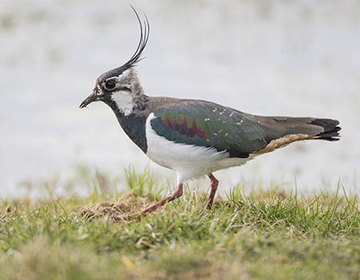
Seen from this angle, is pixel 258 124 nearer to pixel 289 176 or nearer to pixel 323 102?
pixel 289 176

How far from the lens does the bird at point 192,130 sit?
223 inches

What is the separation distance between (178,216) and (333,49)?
8.19 m

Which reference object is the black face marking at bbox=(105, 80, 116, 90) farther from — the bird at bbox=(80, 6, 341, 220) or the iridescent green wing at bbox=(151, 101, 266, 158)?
the iridescent green wing at bbox=(151, 101, 266, 158)

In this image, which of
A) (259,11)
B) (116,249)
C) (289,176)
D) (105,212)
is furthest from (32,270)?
(259,11)

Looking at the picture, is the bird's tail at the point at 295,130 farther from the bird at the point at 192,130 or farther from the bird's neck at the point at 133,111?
the bird's neck at the point at 133,111

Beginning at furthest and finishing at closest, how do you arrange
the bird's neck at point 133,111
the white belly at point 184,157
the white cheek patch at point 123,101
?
the white cheek patch at point 123,101 → the bird's neck at point 133,111 → the white belly at point 184,157

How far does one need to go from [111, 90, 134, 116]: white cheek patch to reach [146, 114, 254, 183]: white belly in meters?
0.27

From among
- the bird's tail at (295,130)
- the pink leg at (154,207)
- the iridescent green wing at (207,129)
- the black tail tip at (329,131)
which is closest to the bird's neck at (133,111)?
the iridescent green wing at (207,129)

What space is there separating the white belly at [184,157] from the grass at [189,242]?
30 cm

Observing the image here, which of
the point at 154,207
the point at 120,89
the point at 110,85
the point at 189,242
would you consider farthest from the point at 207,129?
the point at 189,242

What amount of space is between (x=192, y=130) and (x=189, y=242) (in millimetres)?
1299

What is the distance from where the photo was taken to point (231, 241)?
14.8 feet

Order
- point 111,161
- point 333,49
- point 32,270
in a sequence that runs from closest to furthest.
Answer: point 32,270, point 111,161, point 333,49

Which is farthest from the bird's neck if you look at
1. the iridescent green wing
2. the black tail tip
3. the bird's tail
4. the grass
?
the black tail tip
